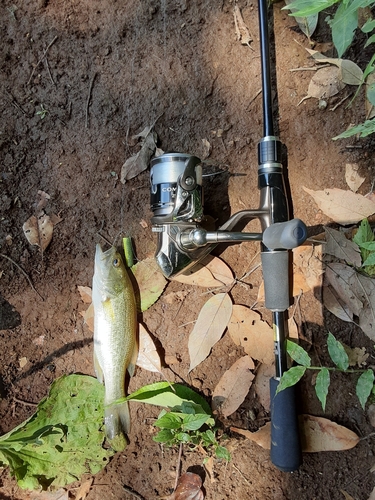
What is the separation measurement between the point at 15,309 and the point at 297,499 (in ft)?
5.85

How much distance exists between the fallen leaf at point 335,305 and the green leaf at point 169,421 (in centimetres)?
94

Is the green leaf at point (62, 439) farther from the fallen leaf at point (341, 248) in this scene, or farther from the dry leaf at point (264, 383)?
the fallen leaf at point (341, 248)

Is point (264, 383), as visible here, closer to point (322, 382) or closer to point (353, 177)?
point (322, 382)

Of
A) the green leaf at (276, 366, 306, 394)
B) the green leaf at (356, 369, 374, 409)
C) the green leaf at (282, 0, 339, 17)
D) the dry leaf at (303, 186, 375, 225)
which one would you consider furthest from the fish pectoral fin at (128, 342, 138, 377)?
the green leaf at (282, 0, 339, 17)

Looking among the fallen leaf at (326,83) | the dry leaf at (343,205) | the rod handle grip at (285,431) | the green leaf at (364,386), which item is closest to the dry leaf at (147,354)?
the rod handle grip at (285,431)

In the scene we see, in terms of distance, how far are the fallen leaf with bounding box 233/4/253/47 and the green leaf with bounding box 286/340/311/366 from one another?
157cm

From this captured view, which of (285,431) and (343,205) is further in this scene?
(343,205)

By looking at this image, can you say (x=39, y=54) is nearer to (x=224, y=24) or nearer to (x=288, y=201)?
(x=224, y=24)

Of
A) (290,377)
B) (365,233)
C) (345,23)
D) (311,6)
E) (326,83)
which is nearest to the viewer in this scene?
(311,6)

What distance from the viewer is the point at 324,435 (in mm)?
2094

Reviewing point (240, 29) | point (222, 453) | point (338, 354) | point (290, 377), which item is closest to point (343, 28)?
point (240, 29)

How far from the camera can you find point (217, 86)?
2291 mm

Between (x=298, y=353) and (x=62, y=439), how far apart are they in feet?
4.42

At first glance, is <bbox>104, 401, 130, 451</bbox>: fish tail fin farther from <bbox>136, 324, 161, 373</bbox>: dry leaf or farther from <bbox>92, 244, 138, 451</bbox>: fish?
<bbox>136, 324, 161, 373</bbox>: dry leaf
